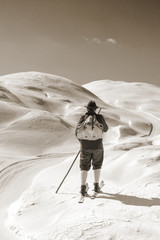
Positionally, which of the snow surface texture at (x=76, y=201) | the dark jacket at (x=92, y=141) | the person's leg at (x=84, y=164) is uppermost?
the dark jacket at (x=92, y=141)

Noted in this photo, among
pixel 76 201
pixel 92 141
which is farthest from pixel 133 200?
pixel 92 141

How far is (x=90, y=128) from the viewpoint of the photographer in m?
5.46

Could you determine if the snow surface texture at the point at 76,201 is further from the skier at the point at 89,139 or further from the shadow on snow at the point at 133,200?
the skier at the point at 89,139

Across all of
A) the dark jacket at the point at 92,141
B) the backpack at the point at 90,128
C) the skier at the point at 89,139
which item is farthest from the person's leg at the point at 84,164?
the backpack at the point at 90,128

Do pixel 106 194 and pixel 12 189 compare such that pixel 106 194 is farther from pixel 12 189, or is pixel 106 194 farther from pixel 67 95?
pixel 67 95

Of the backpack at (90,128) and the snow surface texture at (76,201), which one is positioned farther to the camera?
the backpack at (90,128)

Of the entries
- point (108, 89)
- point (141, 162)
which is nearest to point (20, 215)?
point (141, 162)

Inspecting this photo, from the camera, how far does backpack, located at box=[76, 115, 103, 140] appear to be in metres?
5.45

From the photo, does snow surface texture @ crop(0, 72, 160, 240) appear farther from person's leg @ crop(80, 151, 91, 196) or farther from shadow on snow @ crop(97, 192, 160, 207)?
person's leg @ crop(80, 151, 91, 196)

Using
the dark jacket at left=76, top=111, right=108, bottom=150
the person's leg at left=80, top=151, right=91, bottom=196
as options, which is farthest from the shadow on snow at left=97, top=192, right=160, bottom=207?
the dark jacket at left=76, top=111, right=108, bottom=150

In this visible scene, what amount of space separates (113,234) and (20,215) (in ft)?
5.36

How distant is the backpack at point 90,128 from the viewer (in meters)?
5.45

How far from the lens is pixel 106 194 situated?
572 centimetres

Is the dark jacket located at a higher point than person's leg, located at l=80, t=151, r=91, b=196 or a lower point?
higher
